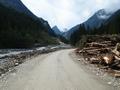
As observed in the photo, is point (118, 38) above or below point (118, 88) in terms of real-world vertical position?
above

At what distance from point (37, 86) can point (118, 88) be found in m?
4.44

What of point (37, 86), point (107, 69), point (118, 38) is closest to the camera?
point (37, 86)

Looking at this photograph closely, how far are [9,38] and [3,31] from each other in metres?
5.11

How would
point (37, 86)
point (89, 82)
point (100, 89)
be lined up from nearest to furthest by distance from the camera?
point (100, 89) → point (37, 86) → point (89, 82)

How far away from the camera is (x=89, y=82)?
51.7ft

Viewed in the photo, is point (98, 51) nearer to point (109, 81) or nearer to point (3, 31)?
point (109, 81)

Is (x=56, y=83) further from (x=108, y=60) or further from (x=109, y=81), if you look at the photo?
(x=108, y=60)

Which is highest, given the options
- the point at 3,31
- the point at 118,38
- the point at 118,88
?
the point at 3,31

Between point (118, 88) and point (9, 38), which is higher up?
point (9, 38)

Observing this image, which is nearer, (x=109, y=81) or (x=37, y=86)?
(x=37, y=86)

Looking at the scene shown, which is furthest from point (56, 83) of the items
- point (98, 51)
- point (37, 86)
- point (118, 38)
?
point (118, 38)

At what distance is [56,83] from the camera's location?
50.9 feet

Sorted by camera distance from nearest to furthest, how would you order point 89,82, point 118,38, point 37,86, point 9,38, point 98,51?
point 37,86, point 89,82, point 98,51, point 118,38, point 9,38

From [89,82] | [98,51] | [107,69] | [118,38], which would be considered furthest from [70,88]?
[118,38]
